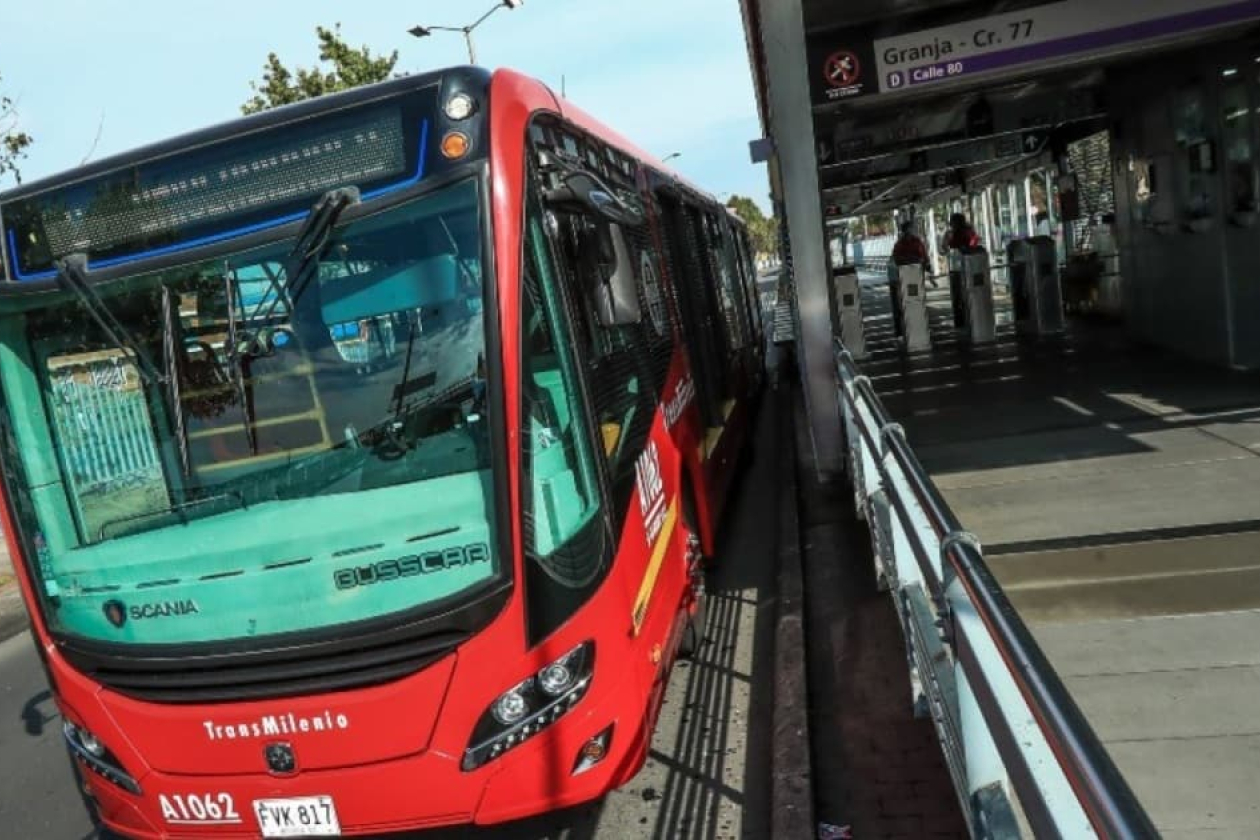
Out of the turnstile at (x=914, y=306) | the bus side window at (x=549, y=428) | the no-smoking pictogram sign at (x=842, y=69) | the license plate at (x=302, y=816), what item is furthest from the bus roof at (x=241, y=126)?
the turnstile at (x=914, y=306)

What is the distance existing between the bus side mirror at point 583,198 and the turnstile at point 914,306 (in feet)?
35.4

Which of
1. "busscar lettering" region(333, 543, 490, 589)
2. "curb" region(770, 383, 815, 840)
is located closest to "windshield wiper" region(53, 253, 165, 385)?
"busscar lettering" region(333, 543, 490, 589)

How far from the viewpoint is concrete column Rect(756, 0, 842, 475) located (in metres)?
6.99

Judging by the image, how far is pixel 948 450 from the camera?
7410 mm

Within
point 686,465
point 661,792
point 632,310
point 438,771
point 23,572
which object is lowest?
point 661,792

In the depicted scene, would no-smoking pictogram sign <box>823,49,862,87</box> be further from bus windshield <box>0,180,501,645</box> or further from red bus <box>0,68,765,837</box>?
bus windshield <box>0,180,501,645</box>

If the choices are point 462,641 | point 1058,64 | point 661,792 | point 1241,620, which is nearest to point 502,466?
point 462,641

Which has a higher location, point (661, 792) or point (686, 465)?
point (686, 465)

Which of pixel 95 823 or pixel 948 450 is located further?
pixel 948 450

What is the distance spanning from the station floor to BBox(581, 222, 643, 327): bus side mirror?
2392mm

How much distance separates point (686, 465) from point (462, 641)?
3.01 metres

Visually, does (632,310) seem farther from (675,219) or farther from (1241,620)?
(675,219)

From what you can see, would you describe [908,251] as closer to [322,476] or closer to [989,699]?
[322,476]

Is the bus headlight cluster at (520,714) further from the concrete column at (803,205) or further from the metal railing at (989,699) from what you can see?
the concrete column at (803,205)
